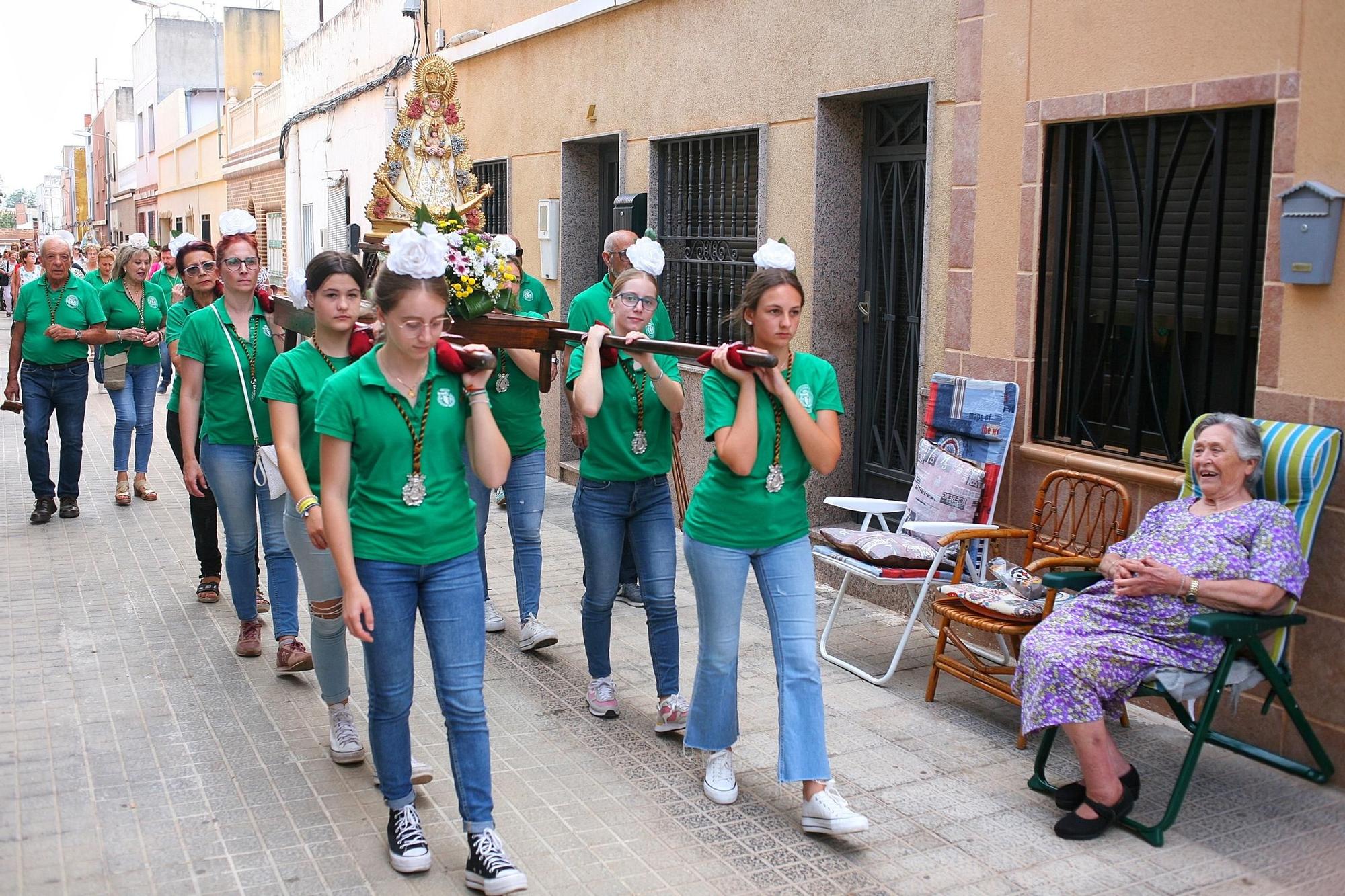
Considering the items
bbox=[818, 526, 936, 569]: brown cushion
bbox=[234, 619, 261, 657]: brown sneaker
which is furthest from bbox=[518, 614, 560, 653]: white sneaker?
bbox=[818, 526, 936, 569]: brown cushion

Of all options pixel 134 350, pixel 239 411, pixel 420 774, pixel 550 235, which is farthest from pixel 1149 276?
pixel 134 350

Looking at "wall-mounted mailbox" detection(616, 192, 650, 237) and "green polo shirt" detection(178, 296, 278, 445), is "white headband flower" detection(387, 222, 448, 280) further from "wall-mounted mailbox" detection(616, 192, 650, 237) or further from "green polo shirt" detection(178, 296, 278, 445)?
"wall-mounted mailbox" detection(616, 192, 650, 237)

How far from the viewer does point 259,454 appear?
5551 millimetres

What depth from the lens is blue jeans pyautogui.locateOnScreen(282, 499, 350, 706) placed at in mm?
4750

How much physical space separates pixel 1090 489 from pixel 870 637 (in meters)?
1.49

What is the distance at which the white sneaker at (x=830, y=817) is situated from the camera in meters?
4.25

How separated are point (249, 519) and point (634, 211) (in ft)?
14.9

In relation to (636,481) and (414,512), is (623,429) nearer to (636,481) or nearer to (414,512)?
(636,481)

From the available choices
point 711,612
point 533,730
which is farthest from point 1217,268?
point 533,730

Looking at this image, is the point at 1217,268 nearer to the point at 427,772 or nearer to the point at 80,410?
the point at 427,772

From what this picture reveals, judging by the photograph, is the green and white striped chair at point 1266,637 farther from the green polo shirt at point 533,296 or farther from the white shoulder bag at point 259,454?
the green polo shirt at point 533,296

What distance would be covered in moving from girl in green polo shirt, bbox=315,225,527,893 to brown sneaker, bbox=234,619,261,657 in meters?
2.44

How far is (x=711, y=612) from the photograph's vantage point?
4520 mm

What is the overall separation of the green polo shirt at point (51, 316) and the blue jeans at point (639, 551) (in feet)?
18.5
